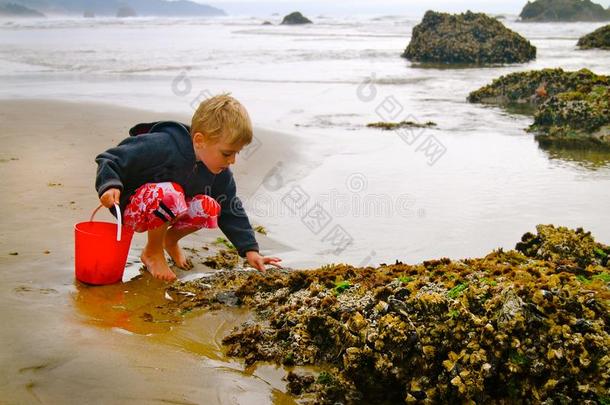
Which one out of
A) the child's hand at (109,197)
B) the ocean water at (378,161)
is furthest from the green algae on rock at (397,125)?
the child's hand at (109,197)

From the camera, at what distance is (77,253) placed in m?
3.31

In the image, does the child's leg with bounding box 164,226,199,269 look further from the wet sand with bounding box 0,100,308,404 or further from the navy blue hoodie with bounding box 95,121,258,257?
the navy blue hoodie with bounding box 95,121,258,257

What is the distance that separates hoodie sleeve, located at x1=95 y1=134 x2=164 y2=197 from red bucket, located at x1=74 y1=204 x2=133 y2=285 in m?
0.18

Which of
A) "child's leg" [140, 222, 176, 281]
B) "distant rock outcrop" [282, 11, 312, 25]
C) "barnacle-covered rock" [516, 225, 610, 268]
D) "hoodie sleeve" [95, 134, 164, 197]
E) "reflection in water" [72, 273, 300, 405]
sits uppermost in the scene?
"distant rock outcrop" [282, 11, 312, 25]

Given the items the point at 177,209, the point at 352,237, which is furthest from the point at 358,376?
the point at 352,237

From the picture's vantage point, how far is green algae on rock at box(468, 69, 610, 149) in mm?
8417

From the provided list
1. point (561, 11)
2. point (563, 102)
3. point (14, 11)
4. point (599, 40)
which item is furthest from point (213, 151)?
point (14, 11)

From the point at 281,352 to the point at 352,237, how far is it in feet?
6.99

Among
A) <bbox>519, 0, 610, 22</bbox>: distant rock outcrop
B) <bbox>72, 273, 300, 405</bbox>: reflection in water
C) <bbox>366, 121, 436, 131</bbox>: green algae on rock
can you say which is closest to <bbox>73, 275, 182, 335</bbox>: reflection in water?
<bbox>72, 273, 300, 405</bbox>: reflection in water

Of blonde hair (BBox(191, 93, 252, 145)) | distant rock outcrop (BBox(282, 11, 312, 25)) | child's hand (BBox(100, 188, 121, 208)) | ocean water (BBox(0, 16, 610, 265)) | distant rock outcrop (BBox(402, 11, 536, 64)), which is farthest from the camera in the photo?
distant rock outcrop (BBox(282, 11, 312, 25))

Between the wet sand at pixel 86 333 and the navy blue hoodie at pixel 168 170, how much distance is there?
0.38 m

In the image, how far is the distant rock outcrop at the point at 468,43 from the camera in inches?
784

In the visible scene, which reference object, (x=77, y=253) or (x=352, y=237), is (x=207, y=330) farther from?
(x=352, y=237)

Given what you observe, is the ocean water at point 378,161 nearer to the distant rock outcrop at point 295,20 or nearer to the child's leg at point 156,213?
the child's leg at point 156,213
